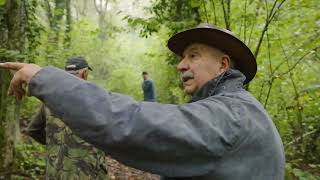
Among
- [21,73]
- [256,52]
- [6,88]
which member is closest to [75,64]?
[6,88]

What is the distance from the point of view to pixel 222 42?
Result: 217 centimetres

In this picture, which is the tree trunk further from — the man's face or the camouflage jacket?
the man's face

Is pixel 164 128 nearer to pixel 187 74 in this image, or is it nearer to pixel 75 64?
pixel 187 74

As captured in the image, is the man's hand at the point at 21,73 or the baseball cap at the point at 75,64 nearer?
the man's hand at the point at 21,73

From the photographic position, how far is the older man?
154 cm

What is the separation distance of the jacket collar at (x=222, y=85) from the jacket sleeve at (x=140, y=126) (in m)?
0.35

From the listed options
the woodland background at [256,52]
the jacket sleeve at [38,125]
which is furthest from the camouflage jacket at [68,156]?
the woodland background at [256,52]

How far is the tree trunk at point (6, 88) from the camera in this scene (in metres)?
5.90

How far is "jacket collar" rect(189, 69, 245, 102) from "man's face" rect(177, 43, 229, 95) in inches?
2.4

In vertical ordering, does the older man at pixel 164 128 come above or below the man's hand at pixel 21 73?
below

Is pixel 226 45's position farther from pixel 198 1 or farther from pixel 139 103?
pixel 198 1

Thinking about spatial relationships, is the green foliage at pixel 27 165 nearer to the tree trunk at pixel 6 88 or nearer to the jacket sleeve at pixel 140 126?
the tree trunk at pixel 6 88

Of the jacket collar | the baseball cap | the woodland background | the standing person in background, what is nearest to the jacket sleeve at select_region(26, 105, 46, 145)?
the standing person in background

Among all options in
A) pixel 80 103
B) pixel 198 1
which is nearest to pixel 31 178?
pixel 198 1
